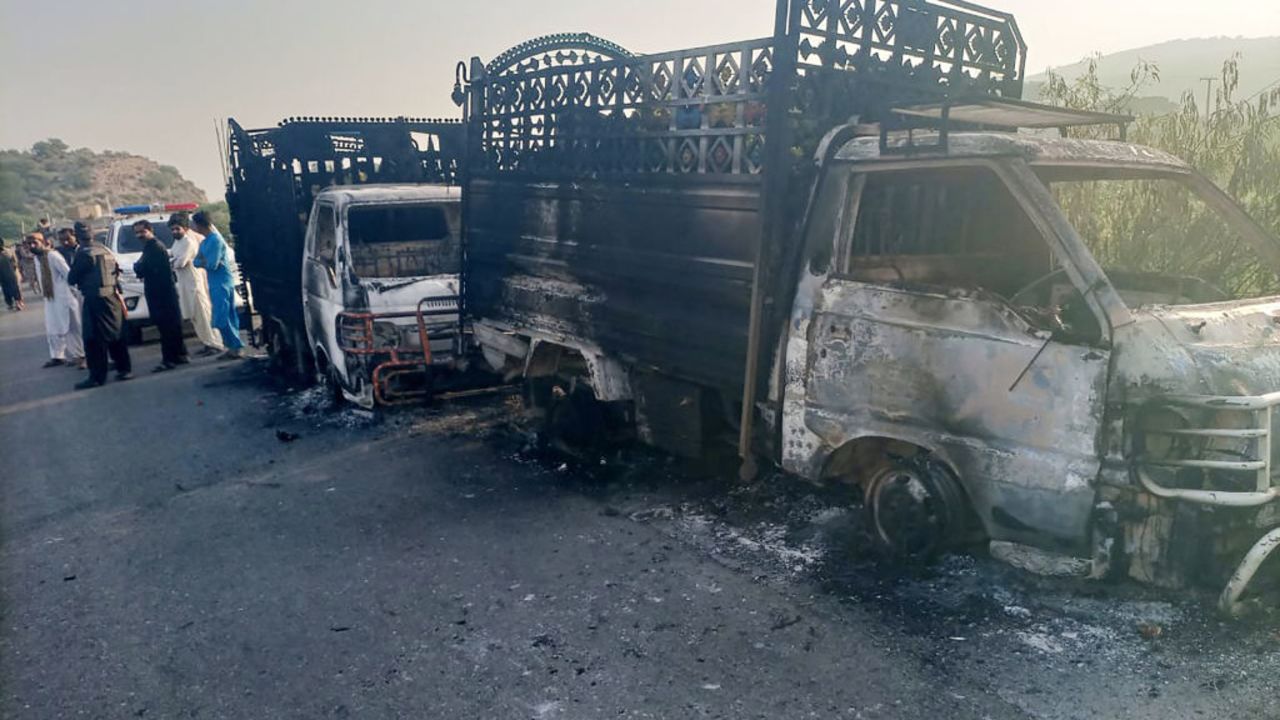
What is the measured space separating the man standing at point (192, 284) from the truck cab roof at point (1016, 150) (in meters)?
8.89

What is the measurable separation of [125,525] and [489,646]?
9.36ft

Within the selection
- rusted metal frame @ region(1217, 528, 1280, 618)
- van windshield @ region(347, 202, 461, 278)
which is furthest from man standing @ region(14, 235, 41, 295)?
rusted metal frame @ region(1217, 528, 1280, 618)

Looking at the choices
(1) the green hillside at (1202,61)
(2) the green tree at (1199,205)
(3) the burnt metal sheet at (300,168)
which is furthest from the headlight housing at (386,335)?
(1) the green hillside at (1202,61)

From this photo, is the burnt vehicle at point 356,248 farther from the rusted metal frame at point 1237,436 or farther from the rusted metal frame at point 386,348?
the rusted metal frame at point 1237,436

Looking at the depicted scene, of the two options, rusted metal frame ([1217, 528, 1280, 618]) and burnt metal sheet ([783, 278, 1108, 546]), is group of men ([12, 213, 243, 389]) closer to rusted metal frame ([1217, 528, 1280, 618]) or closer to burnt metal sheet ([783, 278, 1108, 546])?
burnt metal sheet ([783, 278, 1108, 546])

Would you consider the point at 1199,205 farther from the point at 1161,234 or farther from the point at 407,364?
the point at 407,364

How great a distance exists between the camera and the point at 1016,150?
10.8 ft

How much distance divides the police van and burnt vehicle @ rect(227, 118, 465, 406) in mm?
2245

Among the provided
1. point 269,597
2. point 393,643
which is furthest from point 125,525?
point 393,643

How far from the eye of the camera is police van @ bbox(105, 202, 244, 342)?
11.3 meters

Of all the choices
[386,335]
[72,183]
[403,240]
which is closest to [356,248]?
[403,240]

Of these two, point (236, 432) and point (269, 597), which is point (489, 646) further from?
point (236, 432)

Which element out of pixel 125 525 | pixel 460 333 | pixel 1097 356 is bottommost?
pixel 125 525

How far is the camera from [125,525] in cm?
487
